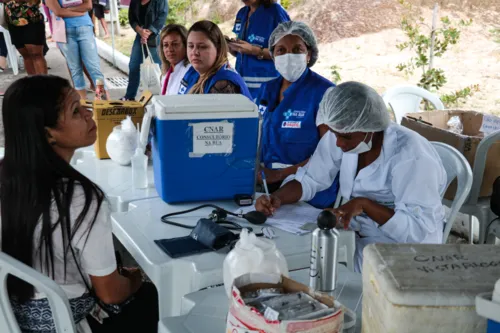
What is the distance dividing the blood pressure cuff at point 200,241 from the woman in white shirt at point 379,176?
0.31 meters

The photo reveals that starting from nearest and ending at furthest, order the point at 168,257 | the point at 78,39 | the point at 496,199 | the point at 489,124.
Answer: the point at 168,257, the point at 496,199, the point at 489,124, the point at 78,39

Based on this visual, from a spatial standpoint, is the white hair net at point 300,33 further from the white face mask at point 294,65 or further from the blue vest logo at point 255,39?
the blue vest logo at point 255,39

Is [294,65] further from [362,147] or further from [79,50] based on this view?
[79,50]

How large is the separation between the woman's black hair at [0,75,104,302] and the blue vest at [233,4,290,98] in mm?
2702

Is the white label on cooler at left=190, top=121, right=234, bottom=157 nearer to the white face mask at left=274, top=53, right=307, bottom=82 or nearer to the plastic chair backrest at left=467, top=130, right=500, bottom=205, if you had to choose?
the white face mask at left=274, top=53, right=307, bottom=82

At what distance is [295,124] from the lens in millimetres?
2764

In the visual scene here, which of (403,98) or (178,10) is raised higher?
(178,10)

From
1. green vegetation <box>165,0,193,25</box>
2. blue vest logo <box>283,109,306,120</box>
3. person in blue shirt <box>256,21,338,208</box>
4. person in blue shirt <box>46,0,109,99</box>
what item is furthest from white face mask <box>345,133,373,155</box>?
green vegetation <box>165,0,193,25</box>

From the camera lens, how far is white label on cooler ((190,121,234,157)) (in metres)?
1.98

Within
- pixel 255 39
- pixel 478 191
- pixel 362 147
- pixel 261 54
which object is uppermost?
pixel 255 39

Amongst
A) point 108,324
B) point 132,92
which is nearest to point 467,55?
point 132,92

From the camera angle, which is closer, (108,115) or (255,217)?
(255,217)

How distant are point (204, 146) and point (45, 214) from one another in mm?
723

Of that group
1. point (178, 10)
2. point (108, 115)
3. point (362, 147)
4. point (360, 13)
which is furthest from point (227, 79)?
point (178, 10)
